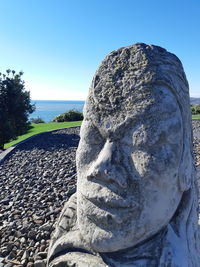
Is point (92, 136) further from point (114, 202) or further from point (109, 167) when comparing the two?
point (114, 202)

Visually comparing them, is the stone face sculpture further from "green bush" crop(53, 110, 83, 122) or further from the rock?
"green bush" crop(53, 110, 83, 122)

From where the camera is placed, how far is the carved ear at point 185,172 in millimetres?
2283

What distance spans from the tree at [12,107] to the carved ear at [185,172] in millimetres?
12602

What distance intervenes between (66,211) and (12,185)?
15.3 ft

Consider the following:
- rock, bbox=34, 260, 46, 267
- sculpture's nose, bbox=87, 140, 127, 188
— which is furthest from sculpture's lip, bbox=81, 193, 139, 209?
rock, bbox=34, 260, 46, 267

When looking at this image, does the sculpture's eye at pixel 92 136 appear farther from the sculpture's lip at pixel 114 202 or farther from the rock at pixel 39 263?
the rock at pixel 39 263

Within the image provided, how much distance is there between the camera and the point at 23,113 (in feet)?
51.4

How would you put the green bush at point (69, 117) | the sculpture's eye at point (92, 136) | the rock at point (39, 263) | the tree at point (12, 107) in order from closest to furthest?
the sculpture's eye at point (92, 136) → the rock at point (39, 263) → the tree at point (12, 107) → the green bush at point (69, 117)

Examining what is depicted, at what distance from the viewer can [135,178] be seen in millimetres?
2182

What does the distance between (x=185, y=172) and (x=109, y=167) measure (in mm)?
644

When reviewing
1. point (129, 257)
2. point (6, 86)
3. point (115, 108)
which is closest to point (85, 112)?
point (115, 108)

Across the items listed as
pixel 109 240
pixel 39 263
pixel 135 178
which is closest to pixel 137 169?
pixel 135 178

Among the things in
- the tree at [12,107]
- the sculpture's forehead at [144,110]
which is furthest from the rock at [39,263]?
the tree at [12,107]

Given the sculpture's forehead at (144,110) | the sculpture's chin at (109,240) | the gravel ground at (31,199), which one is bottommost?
the gravel ground at (31,199)
